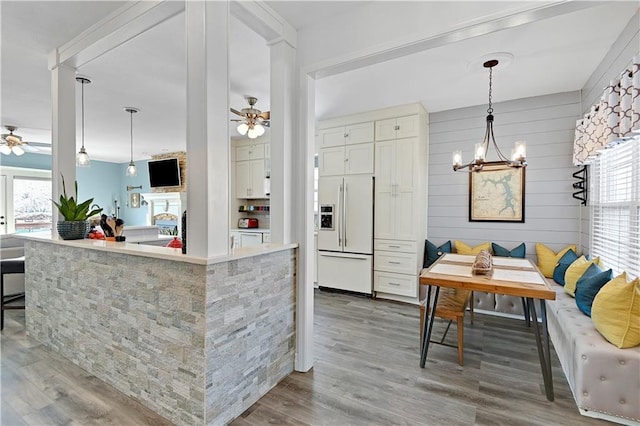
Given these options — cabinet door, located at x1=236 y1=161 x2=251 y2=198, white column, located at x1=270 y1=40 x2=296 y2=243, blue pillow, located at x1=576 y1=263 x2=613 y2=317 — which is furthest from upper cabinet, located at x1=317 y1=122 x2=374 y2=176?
blue pillow, located at x1=576 y1=263 x2=613 y2=317

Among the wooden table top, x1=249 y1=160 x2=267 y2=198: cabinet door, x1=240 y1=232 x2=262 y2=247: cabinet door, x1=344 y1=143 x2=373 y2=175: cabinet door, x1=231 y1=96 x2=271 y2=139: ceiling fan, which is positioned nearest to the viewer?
the wooden table top

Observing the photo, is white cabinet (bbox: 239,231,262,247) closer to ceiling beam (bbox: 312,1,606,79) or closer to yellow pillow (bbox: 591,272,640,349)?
ceiling beam (bbox: 312,1,606,79)

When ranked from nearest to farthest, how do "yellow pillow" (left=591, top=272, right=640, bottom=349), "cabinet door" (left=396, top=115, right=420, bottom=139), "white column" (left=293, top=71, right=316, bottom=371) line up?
1. "yellow pillow" (left=591, top=272, right=640, bottom=349)
2. "white column" (left=293, top=71, right=316, bottom=371)
3. "cabinet door" (left=396, top=115, right=420, bottom=139)

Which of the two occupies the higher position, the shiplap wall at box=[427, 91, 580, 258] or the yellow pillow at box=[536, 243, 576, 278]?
the shiplap wall at box=[427, 91, 580, 258]

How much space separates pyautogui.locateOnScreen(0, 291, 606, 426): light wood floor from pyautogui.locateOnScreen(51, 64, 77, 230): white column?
1270 millimetres

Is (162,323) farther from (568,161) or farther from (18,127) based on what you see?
(18,127)

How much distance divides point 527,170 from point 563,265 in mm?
1230

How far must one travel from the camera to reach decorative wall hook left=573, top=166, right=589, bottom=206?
11.2 feet

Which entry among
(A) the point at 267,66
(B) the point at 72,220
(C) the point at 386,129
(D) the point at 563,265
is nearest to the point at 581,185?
(D) the point at 563,265

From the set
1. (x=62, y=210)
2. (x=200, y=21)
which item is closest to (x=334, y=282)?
(x=62, y=210)

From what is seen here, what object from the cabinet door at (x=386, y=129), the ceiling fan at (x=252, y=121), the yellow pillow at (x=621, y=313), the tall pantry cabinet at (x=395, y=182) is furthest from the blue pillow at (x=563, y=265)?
the ceiling fan at (x=252, y=121)

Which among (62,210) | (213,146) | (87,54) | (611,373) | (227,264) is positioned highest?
(87,54)

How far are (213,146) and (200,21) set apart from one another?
27.6 inches

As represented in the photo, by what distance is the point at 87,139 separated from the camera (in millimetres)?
6266
